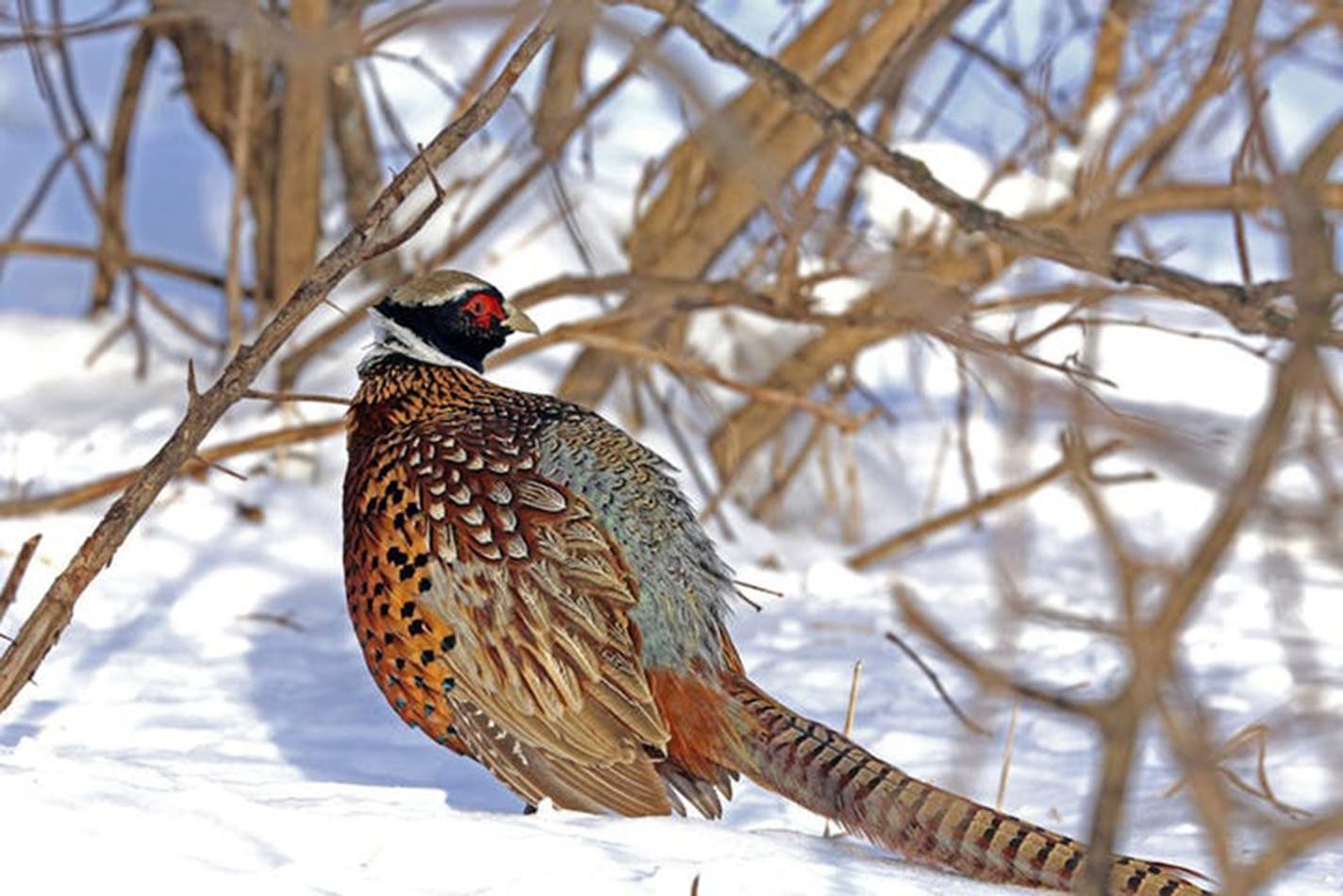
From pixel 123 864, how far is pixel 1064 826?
1.82 metres

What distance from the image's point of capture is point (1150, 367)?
290 inches

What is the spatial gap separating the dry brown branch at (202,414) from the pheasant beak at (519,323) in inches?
24.8

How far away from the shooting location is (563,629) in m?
3.17

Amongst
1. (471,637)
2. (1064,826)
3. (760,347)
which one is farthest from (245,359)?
(760,347)

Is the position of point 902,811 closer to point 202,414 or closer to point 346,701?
point 202,414

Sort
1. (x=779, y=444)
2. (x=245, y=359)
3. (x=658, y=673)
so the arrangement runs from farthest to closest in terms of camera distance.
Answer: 1. (x=779, y=444)
2. (x=658, y=673)
3. (x=245, y=359)

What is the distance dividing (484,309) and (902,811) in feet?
4.14

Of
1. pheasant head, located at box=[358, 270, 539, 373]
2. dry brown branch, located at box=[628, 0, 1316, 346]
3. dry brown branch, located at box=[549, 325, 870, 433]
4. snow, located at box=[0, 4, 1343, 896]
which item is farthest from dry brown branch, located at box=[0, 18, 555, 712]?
dry brown branch, located at box=[549, 325, 870, 433]

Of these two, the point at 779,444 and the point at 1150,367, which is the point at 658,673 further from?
the point at 1150,367

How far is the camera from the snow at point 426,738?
2.49 m

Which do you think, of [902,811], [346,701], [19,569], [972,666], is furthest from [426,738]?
[972,666]

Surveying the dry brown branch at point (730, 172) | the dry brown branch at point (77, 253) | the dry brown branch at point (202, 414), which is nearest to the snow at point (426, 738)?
the dry brown branch at point (202, 414)

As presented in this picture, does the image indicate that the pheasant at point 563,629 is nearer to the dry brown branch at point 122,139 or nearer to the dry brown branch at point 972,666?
the dry brown branch at point 972,666

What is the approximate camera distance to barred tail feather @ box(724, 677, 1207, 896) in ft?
8.95
